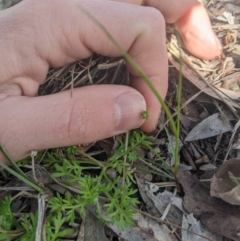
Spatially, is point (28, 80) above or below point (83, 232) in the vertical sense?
above

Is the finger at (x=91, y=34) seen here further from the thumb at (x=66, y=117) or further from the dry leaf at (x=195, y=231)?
the dry leaf at (x=195, y=231)

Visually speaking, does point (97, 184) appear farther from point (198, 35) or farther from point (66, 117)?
point (198, 35)

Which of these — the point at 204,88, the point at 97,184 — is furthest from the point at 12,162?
the point at 204,88

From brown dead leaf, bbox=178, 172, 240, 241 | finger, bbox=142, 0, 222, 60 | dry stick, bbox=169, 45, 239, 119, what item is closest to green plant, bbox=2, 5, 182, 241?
brown dead leaf, bbox=178, 172, 240, 241

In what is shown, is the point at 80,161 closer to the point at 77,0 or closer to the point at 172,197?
the point at 172,197

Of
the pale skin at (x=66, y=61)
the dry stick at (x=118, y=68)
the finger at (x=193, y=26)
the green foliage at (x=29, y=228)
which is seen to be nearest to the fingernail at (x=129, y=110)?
the pale skin at (x=66, y=61)

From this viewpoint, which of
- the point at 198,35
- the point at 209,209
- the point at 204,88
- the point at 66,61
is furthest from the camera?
the point at 198,35

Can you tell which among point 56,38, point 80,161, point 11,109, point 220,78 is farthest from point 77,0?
point 220,78

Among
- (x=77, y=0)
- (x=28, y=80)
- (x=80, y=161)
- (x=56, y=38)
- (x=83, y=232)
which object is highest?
(x=77, y=0)
